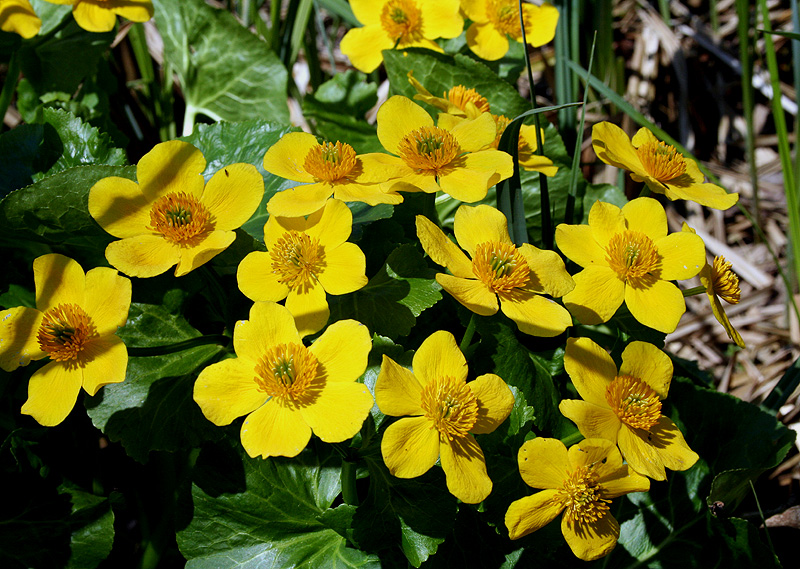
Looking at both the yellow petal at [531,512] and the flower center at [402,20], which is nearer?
the yellow petal at [531,512]

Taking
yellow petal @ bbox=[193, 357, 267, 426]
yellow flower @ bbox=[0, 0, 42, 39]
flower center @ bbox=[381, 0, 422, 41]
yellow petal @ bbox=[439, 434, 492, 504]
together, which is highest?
flower center @ bbox=[381, 0, 422, 41]

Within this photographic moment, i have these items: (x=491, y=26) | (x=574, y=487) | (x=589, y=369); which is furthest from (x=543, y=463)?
(x=491, y=26)

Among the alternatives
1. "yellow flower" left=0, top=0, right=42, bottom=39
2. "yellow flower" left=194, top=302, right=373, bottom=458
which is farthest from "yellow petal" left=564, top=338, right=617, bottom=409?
"yellow flower" left=0, top=0, right=42, bottom=39

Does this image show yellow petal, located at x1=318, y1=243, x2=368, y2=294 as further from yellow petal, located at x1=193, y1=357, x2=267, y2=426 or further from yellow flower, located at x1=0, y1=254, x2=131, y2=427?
yellow flower, located at x1=0, y1=254, x2=131, y2=427

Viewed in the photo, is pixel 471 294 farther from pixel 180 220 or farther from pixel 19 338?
pixel 19 338

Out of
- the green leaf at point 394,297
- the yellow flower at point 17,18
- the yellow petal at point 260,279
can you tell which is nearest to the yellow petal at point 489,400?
the green leaf at point 394,297

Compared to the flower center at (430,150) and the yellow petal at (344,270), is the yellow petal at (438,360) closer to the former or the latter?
the yellow petal at (344,270)
